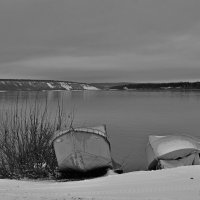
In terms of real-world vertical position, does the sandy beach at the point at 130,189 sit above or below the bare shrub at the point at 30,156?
above

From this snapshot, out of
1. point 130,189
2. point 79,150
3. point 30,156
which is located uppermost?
point 130,189

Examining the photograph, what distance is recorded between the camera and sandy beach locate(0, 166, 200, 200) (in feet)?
16.7

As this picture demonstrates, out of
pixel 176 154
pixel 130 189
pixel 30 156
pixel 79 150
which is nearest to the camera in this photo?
pixel 130 189

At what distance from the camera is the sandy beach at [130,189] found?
5086 mm

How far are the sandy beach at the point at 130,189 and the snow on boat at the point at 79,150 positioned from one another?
3.13 m

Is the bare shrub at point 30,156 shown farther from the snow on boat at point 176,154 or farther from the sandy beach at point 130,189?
the sandy beach at point 130,189

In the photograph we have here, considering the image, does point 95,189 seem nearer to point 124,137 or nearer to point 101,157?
point 101,157

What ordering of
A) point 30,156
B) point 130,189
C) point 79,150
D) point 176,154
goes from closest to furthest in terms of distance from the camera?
point 130,189 → point 176,154 → point 79,150 → point 30,156

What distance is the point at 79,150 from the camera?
980 centimetres

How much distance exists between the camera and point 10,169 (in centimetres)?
991

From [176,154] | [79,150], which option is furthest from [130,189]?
[79,150]

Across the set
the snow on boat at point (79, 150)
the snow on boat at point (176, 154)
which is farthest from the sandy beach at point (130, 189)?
the snow on boat at point (79, 150)

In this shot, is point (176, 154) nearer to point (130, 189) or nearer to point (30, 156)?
point (30, 156)

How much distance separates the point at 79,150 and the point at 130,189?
4.39 m
